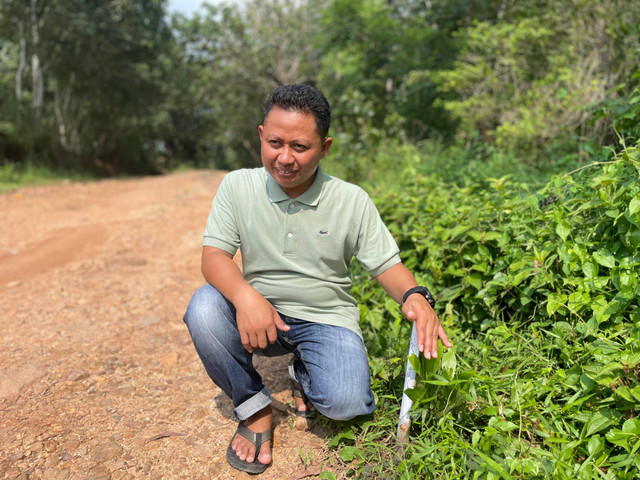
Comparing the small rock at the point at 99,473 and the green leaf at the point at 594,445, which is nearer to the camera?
the green leaf at the point at 594,445

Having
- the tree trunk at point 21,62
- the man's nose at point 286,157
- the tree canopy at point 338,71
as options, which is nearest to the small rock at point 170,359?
the man's nose at point 286,157

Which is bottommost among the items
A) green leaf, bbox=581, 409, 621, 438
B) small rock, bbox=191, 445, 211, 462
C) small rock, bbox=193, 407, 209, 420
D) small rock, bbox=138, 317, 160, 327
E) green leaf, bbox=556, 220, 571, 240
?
small rock, bbox=138, 317, 160, 327

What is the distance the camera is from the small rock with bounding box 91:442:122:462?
6.29 ft

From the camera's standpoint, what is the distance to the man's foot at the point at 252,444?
1.88 metres

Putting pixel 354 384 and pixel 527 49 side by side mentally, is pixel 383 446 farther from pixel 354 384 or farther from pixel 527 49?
pixel 527 49

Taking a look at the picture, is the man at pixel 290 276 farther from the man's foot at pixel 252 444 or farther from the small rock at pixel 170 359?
the small rock at pixel 170 359

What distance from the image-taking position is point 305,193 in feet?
6.65

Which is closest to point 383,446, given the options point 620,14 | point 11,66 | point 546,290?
point 546,290

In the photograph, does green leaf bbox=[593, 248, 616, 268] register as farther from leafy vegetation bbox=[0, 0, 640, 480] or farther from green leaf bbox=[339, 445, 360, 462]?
green leaf bbox=[339, 445, 360, 462]

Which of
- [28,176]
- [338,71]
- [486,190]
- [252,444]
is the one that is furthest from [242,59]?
[252,444]

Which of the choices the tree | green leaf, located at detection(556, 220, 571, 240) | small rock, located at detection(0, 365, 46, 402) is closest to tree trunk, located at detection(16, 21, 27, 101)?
the tree

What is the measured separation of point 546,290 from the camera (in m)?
2.17

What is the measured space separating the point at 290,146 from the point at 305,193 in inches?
8.8

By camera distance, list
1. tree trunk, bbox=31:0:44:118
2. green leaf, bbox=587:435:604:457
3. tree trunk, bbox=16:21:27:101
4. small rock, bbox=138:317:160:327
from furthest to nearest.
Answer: tree trunk, bbox=31:0:44:118, tree trunk, bbox=16:21:27:101, small rock, bbox=138:317:160:327, green leaf, bbox=587:435:604:457
